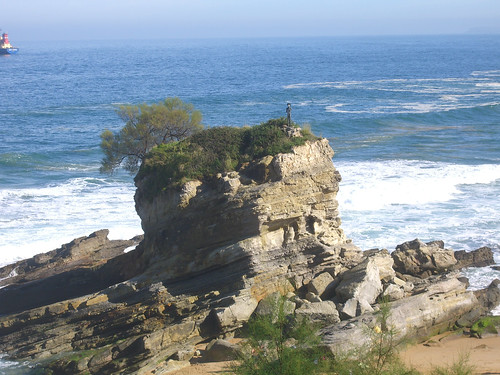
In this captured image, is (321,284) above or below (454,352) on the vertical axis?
above

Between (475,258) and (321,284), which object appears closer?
(321,284)

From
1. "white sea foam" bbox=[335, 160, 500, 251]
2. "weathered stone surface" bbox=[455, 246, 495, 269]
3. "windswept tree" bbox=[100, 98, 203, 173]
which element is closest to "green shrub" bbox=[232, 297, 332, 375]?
"weathered stone surface" bbox=[455, 246, 495, 269]

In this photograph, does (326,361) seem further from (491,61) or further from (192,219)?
(491,61)

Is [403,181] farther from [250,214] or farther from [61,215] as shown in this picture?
[250,214]

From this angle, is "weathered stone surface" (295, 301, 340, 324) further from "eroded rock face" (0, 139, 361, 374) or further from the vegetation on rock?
the vegetation on rock

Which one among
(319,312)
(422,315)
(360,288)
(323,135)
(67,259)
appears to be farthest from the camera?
(323,135)

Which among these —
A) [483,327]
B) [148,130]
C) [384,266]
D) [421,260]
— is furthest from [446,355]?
[148,130]

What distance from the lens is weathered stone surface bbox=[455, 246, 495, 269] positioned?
25.8m

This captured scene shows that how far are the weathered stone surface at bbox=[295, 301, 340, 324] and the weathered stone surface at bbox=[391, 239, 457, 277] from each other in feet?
20.2

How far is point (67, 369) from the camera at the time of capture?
57.9 feet

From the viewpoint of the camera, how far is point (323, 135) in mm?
53438

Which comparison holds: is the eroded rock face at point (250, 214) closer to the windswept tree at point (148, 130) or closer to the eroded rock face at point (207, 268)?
the eroded rock face at point (207, 268)

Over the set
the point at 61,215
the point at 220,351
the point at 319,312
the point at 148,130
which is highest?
the point at 148,130

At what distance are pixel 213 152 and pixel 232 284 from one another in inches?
181
